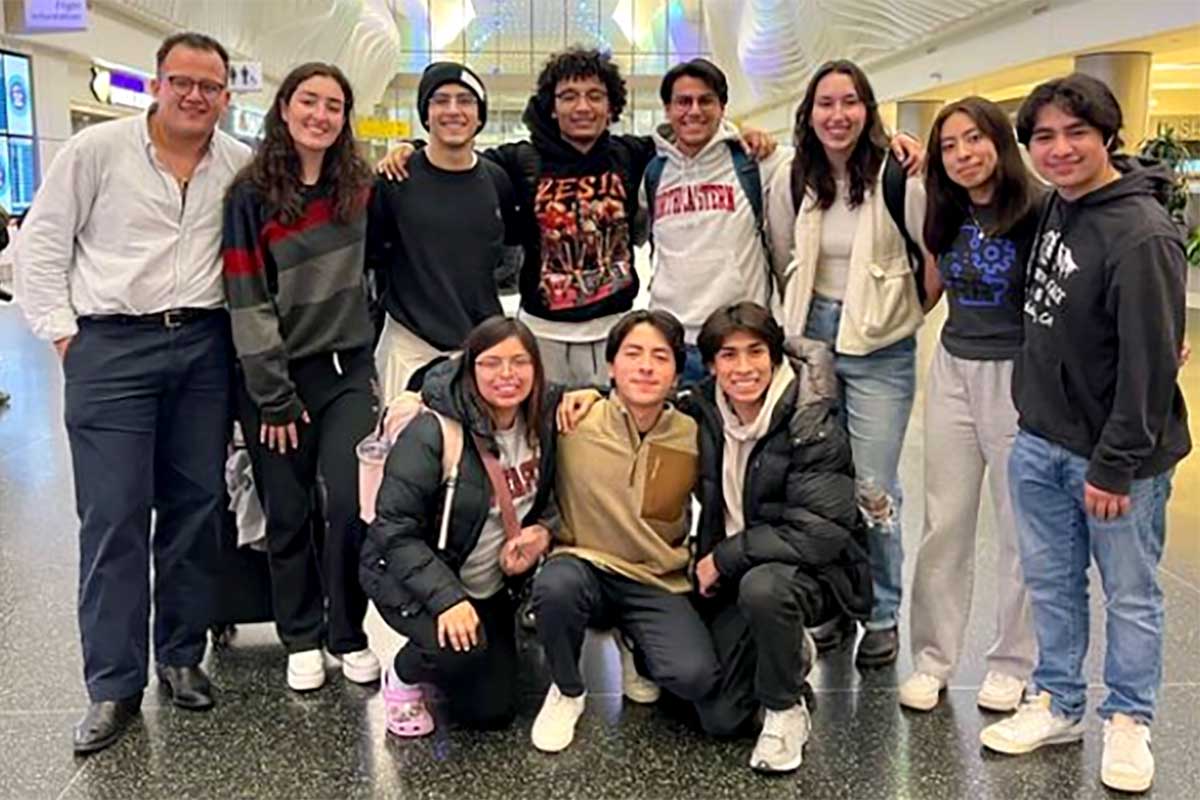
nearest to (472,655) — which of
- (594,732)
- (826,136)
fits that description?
(594,732)

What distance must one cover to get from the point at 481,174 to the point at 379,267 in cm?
44

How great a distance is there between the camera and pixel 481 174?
12.0 feet

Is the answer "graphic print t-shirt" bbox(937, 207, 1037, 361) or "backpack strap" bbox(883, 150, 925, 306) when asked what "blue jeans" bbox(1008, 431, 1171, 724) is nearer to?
"graphic print t-shirt" bbox(937, 207, 1037, 361)

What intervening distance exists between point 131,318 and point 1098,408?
7.96ft

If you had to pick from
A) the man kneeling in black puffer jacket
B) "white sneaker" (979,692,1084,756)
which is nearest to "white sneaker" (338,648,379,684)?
the man kneeling in black puffer jacket

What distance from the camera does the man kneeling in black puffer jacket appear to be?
2.88 metres

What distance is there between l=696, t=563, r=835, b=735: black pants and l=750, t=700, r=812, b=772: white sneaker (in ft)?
0.11

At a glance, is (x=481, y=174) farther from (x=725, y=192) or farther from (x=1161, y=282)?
(x=1161, y=282)

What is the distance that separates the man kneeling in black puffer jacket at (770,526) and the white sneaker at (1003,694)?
18.2 inches

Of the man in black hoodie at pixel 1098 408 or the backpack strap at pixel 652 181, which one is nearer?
the man in black hoodie at pixel 1098 408

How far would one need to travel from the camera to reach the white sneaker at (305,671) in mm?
3375

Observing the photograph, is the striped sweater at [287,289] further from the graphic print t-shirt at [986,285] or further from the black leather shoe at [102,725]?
the graphic print t-shirt at [986,285]

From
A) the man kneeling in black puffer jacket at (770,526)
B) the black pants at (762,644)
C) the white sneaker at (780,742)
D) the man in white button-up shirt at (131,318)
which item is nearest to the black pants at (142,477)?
the man in white button-up shirt at (131,318)

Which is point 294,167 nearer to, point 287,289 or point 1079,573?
point 287,289
